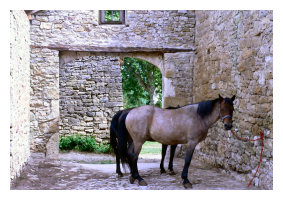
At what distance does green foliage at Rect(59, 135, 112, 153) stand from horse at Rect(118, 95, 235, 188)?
521 cm

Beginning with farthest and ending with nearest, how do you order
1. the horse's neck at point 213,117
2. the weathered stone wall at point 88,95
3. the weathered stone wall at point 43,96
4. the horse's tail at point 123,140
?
1. the weathered stone wall at point 88,95
2. the weathered stone wall at point 43,96
3. the horse's tail at point 123,140
4. the horse's neck at point 213,117

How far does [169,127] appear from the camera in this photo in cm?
448

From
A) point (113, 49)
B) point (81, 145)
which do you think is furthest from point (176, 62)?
point (81, 145)

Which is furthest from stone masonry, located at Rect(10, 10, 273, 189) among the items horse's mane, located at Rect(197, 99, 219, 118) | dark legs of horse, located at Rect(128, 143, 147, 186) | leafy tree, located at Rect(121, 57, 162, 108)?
leafy tree, located at Rect(121, 57, 162, 108)

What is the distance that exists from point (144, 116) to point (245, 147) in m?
1.61

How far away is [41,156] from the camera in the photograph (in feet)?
22.1

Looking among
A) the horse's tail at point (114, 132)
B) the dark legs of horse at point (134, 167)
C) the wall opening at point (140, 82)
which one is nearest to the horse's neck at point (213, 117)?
the dark legs of horse at point (134, 167)

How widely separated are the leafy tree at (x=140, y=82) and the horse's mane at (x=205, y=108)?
31.2 feet

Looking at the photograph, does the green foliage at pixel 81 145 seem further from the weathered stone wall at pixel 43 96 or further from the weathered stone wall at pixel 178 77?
the weathered stone wall at pixel 178 77

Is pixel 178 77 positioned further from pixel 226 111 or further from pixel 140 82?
pixel 140 82

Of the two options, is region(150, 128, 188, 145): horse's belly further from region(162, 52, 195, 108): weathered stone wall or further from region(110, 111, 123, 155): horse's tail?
region(162, 52, 195, 108): weathered stone wall

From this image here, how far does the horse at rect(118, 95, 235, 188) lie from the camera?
4.36 metres

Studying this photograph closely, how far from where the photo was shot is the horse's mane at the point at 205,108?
431 centimetres

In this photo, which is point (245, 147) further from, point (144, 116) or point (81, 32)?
point (81, 32)
